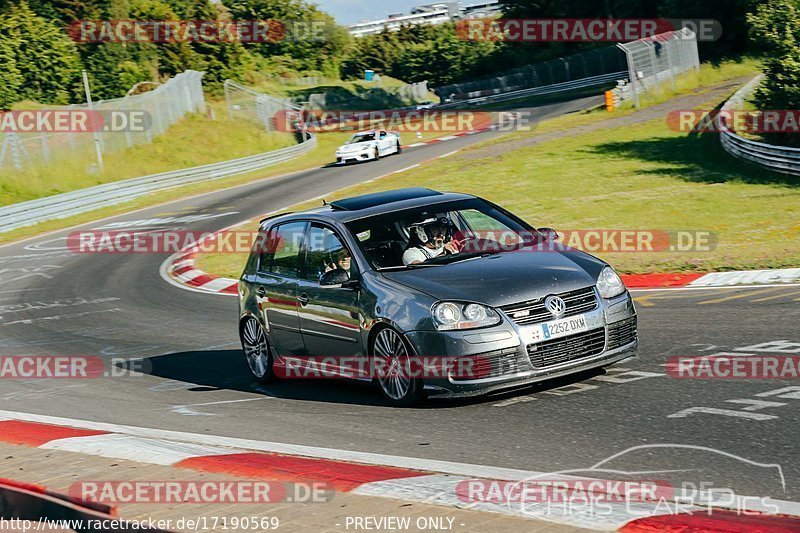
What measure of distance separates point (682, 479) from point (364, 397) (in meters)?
3.83

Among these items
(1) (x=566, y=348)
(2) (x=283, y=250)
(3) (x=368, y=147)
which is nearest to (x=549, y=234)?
(1) (x=566, y=348)

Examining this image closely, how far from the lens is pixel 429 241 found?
9.10 m

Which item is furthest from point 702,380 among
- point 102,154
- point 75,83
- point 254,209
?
point 75,83

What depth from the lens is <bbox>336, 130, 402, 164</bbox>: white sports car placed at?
4156 centimetres

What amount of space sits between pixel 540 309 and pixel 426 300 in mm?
854

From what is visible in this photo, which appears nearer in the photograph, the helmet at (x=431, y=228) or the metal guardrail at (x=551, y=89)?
the helmet at (x=431, y=228)

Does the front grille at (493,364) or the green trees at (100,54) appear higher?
the green trees at (100,54)

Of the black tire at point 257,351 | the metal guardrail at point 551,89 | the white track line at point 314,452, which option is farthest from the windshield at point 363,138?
the white track line at point 314,452

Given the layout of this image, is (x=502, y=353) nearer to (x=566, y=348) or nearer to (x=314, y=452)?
(x=566, y=348)

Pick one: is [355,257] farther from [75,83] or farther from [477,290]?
[75,83]

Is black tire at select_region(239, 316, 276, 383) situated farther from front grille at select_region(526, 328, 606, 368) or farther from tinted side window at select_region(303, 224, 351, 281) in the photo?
front grille at select_region(526, 328, 606, 368)

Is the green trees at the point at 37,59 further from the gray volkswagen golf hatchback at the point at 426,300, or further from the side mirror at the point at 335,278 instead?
the side mirror at the point at 335,278

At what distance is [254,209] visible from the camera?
3086 cm

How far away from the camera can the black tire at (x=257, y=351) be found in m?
10.3
